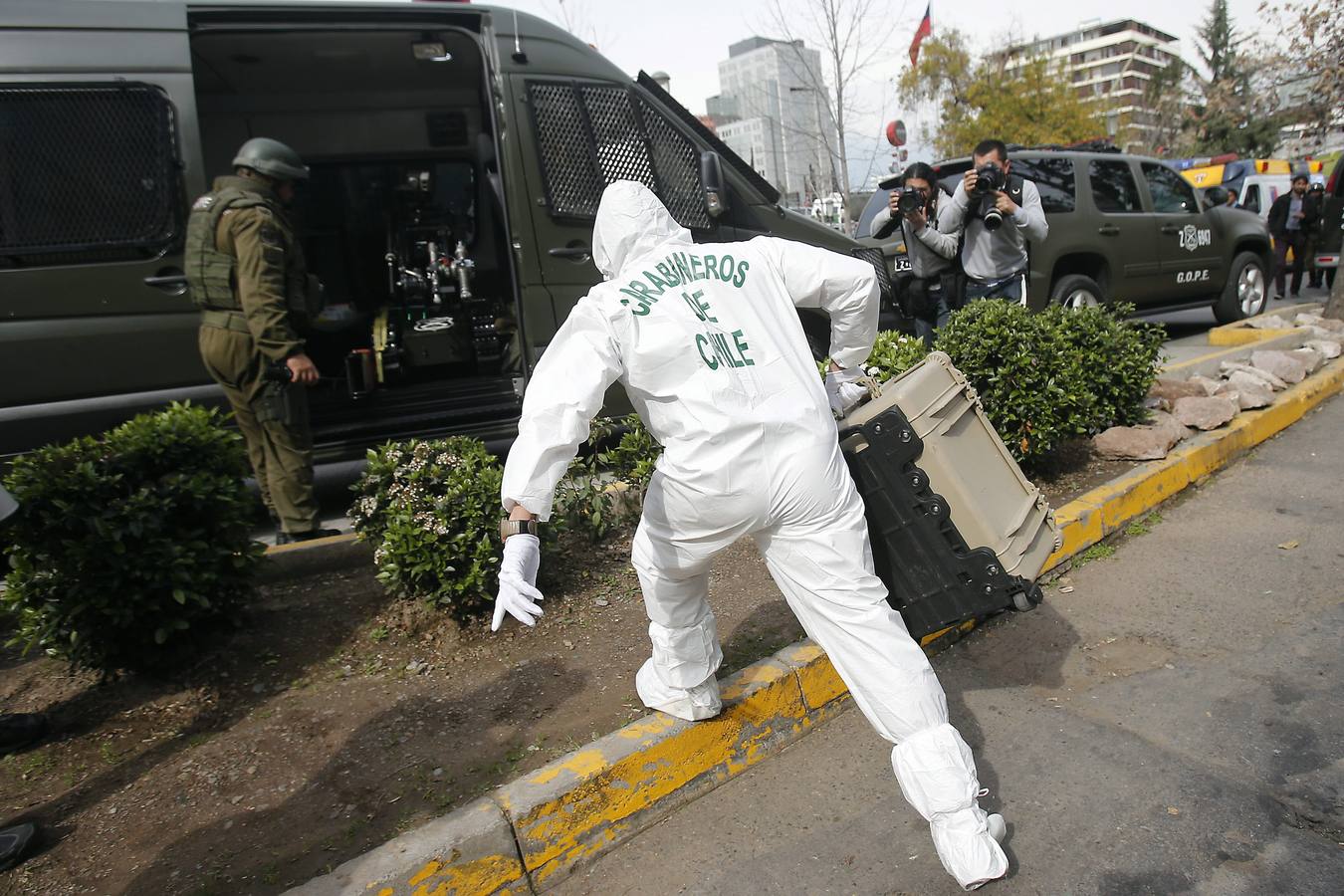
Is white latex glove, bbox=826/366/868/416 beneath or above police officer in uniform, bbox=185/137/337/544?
beneath

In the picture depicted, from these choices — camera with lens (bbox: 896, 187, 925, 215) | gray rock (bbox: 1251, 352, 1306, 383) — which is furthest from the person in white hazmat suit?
gray rock (bbox: 1251, 352, 1306, 383)

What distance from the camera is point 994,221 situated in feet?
17.9

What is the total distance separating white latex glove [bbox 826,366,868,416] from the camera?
2.80 meters

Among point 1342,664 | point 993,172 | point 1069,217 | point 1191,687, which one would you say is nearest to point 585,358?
point 1191,687

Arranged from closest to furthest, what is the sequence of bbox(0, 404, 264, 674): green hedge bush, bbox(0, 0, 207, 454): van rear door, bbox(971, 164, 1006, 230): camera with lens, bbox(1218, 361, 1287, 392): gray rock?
bbox(0, 404, 264, 674): green hedge bush < bbox(0, 0, 207, 454): van rear door < bbox(971, 164, 1006, 230): camera with lens < bbox(1218, 361, 1287, 392): gray rock

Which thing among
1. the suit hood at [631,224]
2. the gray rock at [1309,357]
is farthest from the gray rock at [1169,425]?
the suit hood at [631,224]

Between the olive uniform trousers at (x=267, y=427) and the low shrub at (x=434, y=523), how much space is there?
0.92m

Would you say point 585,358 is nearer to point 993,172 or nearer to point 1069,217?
point 993,172

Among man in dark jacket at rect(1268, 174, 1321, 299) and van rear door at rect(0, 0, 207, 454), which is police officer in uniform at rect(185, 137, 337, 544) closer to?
van rear door at rect(0, 0, 207, 454)

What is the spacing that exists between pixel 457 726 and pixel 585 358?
1.39 m

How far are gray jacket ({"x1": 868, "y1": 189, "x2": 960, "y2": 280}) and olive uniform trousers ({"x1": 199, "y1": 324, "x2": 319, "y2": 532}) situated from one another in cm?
379

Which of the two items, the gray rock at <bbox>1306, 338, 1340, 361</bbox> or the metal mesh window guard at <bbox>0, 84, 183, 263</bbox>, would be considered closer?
the metal mesh window guard at <bbox>0, 84, 183, 263</bbox>

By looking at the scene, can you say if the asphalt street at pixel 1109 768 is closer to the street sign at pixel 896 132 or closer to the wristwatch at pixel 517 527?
the wristwatch at pixel 517 527

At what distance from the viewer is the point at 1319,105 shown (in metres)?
12.8
